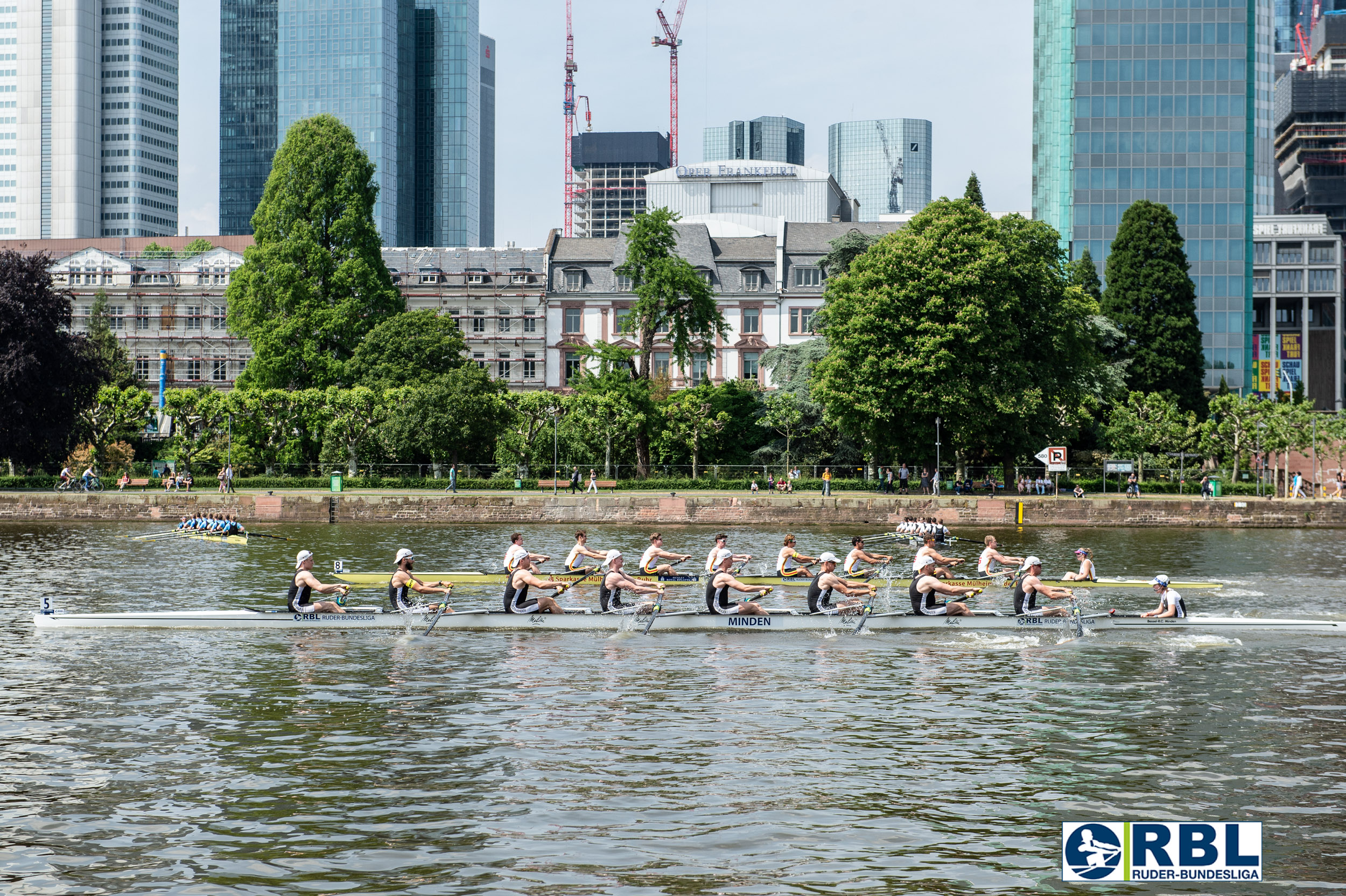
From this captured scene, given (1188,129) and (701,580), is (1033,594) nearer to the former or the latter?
(701,580)

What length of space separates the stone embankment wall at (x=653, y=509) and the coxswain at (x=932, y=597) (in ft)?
109

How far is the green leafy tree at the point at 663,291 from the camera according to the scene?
79625 mm

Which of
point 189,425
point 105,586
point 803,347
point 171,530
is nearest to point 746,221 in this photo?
point 803,347

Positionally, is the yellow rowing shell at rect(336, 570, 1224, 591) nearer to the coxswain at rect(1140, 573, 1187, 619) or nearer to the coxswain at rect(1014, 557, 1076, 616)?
the coxswain at rect(1014, 557, 1076, 616)

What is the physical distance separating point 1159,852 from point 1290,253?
169 metres

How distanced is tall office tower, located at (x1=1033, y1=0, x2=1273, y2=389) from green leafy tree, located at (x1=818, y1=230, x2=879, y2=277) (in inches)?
1814

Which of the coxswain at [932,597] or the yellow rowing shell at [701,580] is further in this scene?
the yellow rowing shell at [701,580]

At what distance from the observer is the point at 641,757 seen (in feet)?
58.5

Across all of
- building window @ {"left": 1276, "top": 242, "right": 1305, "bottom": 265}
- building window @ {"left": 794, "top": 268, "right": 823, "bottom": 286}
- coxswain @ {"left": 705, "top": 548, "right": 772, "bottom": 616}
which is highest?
building window @ {"left": 1276, "top": 242, "right": 1305, "bottom": 265}

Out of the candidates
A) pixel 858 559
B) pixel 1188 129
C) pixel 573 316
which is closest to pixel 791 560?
pixel 858 559

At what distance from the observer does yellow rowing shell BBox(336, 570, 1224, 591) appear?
33.0 meters

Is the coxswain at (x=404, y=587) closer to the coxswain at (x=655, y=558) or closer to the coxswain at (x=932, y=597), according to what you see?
the coxswain at (x=655, y=558)

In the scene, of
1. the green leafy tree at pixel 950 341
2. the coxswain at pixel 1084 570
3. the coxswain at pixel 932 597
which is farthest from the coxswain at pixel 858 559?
the green leafy tree at pixel 950 341

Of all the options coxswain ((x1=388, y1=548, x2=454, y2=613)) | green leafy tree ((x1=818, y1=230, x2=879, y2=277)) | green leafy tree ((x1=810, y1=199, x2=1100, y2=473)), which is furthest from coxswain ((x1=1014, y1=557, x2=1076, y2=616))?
green leafy tree ((x1=818, y1=230, x2=879, y2=277))
